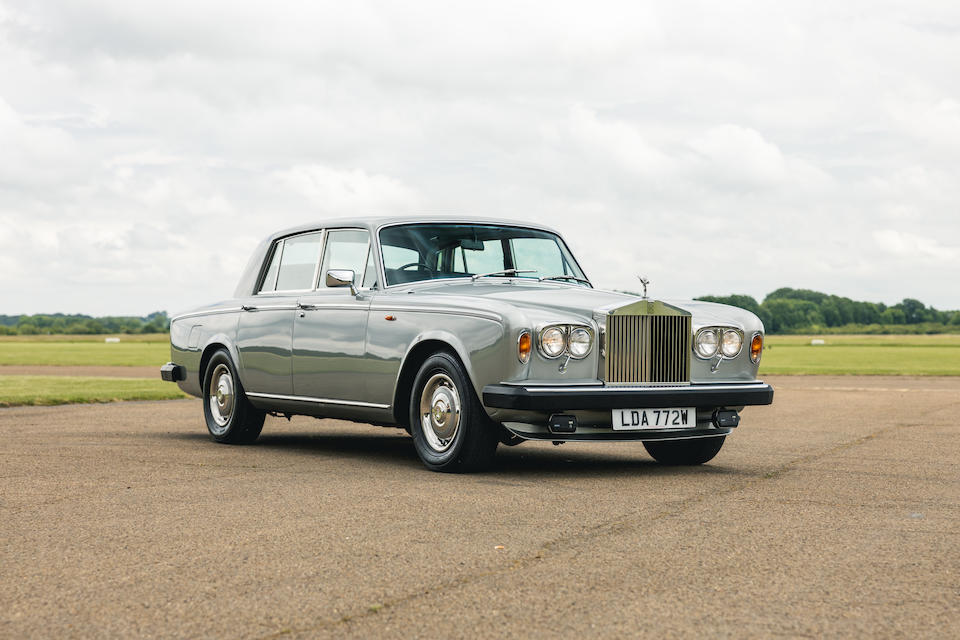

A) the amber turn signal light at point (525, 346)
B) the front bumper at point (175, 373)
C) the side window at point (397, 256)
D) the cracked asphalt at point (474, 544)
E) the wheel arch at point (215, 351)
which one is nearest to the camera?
the cracked asphalt at point (474, 544)

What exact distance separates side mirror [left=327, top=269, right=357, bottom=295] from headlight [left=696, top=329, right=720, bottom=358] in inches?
99.1

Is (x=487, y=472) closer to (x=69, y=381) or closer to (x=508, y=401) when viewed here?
(x=508, y=401)

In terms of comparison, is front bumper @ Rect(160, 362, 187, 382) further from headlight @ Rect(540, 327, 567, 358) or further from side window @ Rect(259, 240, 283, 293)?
headlight @ Rect(540, 327, 567, 358)

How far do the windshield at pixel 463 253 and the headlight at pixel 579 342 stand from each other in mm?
1616

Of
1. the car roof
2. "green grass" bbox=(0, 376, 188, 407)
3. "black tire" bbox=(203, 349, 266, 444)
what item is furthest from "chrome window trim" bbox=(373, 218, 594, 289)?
"green grass" bbox=(0, 376, 188, 407)

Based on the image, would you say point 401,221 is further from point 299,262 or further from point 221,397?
point 221,397

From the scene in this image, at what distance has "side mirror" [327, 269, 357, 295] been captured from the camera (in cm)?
802

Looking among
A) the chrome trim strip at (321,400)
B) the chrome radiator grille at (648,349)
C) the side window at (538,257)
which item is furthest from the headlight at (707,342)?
the chrome trim strip at (321,400)

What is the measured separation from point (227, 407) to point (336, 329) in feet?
6.42

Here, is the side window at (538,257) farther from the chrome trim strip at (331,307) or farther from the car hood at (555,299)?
the chrome trim strip at (331,307)

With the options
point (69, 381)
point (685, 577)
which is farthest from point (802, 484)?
point (69, 381)

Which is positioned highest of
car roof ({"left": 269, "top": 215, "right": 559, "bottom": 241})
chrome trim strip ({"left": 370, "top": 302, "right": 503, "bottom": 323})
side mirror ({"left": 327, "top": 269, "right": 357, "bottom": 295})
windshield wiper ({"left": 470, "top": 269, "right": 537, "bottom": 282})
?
car roof ({"left": 269, "top": 215, "right": 559, "bottom": 241})

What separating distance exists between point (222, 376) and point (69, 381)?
12656mm

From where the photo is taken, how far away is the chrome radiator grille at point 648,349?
23.5 ft
